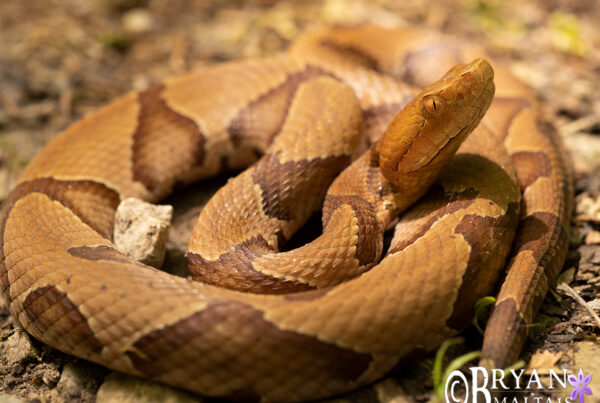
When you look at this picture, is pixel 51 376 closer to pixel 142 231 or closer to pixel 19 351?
pixel 19 351

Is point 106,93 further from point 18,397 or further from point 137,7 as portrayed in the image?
point 18,397

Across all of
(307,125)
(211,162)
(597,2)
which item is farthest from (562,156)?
(597,2)

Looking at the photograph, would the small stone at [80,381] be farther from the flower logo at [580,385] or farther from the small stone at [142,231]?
the flower logo at [580,385]

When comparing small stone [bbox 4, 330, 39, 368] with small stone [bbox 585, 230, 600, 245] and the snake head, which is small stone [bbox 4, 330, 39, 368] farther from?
small stone [bbox 585, 230, 600, 245]

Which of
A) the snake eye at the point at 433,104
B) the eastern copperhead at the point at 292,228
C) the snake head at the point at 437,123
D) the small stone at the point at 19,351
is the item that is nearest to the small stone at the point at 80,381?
the eastern copperhead at the point at 292,228

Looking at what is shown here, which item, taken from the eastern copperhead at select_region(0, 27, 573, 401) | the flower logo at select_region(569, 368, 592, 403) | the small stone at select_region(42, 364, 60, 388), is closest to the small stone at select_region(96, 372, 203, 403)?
the eastern copperhead at select_region(0, 27, 573, 401)
